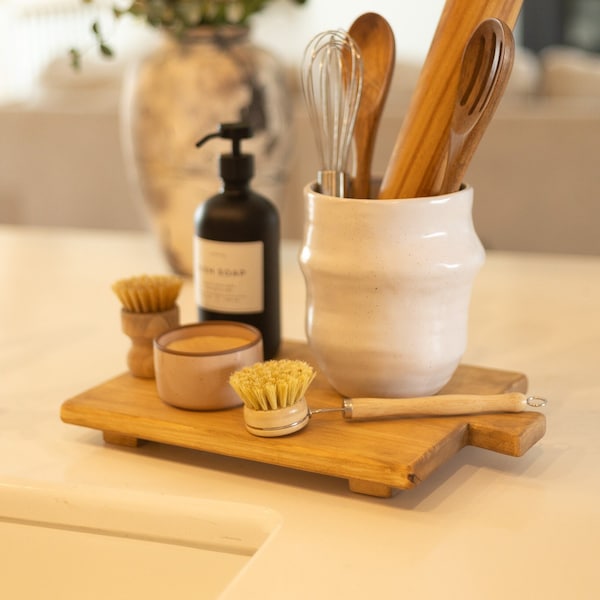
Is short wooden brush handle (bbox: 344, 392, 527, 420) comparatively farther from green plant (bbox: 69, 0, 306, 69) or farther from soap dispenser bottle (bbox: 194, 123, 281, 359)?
green plant (bbox: 69, 0, 306, 69)

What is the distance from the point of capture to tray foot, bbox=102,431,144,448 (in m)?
0.59

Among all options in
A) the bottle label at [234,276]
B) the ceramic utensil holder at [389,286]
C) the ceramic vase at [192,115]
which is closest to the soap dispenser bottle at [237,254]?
the bottle label at [234,276]

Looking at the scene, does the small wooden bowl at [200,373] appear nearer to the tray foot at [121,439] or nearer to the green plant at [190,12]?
the tray foot at [121,439]

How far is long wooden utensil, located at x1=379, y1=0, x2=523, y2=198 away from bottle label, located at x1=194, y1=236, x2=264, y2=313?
0.14 meters

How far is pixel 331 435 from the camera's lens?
0.55 metres

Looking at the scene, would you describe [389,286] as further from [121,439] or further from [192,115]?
[192,115]

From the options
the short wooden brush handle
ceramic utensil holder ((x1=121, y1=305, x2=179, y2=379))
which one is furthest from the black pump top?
the short wooden brush handle

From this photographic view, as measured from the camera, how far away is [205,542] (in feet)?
1.69

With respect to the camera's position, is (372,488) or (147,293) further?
(147,293)

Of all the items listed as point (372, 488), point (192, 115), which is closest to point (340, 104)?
point (372, 488)

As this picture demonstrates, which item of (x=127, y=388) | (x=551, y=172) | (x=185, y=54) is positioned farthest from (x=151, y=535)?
(x=551, y=172)

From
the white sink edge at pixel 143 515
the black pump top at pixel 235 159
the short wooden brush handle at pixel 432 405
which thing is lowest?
the white sink edge at pixel 143 515

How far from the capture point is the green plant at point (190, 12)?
0.99 meters

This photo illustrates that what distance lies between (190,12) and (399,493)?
2.05 feet
